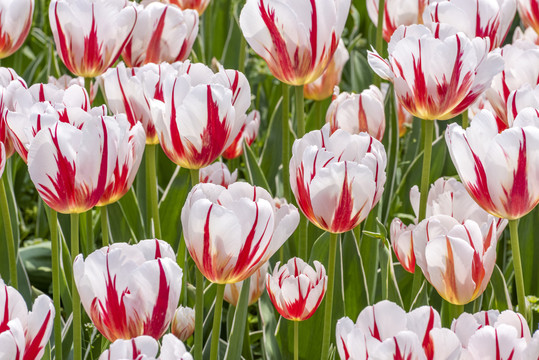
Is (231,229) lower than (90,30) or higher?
lower

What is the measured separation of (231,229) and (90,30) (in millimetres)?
663

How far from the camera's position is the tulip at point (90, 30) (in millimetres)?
1562

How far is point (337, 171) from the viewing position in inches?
45.9

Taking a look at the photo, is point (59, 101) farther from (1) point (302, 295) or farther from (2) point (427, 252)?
(2) point (427, 252)

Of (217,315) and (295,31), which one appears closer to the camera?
(217,315)

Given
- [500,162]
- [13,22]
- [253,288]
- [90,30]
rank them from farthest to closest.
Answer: [13,22] → [90,30] → [253,288] → [500,162]

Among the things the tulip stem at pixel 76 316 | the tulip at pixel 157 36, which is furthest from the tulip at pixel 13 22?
the tulip stem at pixel 76 316

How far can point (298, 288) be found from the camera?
1.26m

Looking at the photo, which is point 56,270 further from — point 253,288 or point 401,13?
point 401,13

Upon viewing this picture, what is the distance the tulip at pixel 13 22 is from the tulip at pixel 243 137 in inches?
19.4

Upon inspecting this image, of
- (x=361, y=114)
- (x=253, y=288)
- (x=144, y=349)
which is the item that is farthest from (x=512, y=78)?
(x=144, y=349)

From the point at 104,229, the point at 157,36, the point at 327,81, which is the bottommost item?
the point at 104,229

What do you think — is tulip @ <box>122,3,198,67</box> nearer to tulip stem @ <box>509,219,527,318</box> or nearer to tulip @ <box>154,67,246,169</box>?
tulip @ <box>154,67,246,169</box>

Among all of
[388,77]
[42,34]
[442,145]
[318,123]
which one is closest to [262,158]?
[318,123]
